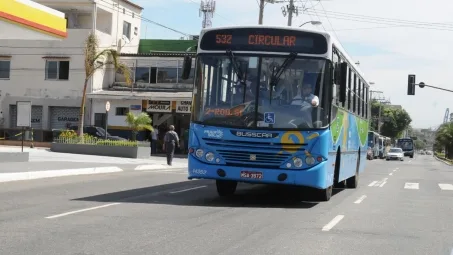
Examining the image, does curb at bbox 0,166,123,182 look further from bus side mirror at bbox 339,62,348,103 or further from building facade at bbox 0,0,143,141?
building facade at bbox 0,0,143,141

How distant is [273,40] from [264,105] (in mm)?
1391

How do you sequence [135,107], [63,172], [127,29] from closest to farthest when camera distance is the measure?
1. [63,172]
2. [135,107]
3. [127,29]

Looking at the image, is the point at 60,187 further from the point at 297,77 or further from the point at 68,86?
the point at 68,86

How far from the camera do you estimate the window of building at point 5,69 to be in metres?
43.9

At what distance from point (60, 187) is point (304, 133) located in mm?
7015

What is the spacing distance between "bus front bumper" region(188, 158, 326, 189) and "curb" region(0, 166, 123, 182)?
7.13 m

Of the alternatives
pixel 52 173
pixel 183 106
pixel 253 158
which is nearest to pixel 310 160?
pixel 253 158

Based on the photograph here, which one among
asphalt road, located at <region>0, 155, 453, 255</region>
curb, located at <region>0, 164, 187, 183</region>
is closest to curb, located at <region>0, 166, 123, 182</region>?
curb, located at <region>0, 164, 187, 183</region>

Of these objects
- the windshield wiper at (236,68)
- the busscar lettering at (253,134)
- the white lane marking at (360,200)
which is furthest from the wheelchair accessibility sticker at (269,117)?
the white lane marking at (360,200)

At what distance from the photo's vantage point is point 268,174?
12633 millimetres

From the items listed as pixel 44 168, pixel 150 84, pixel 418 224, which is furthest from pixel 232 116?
pixel 150 84

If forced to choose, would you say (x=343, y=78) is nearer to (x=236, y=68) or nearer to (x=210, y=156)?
(x=236, y=68)

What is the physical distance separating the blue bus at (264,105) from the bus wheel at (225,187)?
1.95 metres

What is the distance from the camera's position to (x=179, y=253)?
7832 mm
